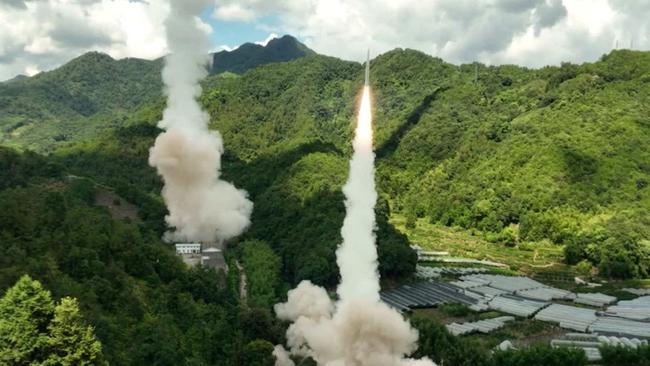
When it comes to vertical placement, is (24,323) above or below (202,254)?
below

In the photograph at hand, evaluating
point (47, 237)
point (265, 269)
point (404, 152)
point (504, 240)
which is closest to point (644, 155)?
point (504, 240)

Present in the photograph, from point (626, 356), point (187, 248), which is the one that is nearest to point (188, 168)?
point (187, 248)

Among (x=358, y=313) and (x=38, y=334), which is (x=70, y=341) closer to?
(x=38, y=334)

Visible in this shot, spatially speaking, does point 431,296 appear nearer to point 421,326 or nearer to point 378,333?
point 421,326

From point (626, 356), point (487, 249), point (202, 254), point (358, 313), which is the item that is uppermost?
point (202, 254)

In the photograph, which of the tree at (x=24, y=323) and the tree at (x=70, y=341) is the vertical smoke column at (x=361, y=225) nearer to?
the tree at (x=70, y=341)

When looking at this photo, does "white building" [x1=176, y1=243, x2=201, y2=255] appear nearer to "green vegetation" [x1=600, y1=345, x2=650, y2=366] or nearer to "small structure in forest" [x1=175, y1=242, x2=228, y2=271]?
"small structure in forest" [x1=175, y1=242, x2=228, y2=271]

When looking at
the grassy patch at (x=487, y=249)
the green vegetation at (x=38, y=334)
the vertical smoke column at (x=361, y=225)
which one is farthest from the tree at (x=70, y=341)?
the grassy patch at (x=487, y=249)

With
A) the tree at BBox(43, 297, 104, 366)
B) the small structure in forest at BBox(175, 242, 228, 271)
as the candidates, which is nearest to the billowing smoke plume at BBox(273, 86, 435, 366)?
the tree at BBox(43, 297, 104, 366)
